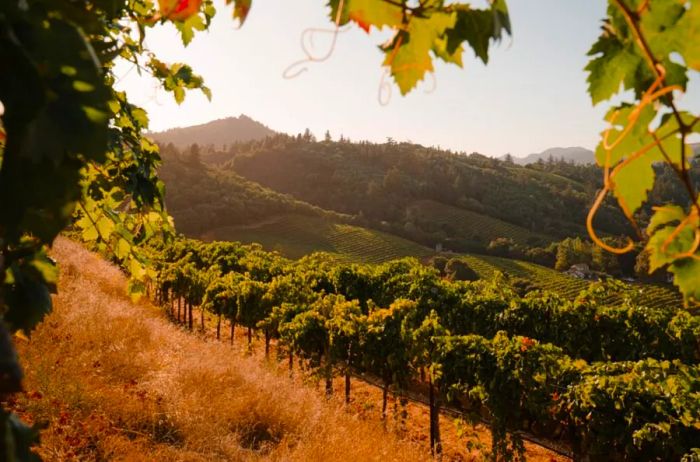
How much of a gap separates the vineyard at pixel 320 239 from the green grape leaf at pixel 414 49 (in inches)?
2251

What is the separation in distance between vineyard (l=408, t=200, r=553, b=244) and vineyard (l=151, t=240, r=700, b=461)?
221 ft

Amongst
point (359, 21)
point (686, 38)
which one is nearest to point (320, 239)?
point (359, 21)

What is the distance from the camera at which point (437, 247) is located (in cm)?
7338

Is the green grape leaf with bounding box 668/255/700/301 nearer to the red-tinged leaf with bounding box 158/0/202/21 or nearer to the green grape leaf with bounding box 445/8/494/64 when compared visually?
the green grape leaf with bounding box 445/8/494/64

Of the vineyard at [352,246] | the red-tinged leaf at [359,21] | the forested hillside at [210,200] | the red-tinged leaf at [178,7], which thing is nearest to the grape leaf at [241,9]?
the red-tinged leaf at [178,7]

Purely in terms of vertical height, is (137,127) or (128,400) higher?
(137,127)

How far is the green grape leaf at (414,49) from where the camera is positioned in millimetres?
1016

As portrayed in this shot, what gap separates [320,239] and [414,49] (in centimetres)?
6853

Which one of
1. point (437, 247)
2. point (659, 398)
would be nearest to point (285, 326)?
point (659, 398)

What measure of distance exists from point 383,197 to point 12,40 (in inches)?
3845

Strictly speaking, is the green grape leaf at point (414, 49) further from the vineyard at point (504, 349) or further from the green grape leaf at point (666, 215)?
the vineyard at point (504, 349)

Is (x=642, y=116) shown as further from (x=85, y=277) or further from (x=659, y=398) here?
(x=85, y=277)

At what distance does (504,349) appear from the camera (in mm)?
8195

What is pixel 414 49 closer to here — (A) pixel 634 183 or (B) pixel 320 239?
(A) pixel 634 183
